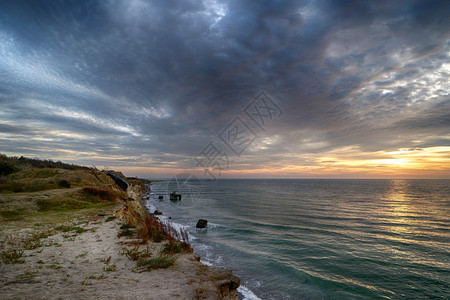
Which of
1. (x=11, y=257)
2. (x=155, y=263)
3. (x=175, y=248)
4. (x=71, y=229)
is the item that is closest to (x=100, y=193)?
(x=71, y=229)

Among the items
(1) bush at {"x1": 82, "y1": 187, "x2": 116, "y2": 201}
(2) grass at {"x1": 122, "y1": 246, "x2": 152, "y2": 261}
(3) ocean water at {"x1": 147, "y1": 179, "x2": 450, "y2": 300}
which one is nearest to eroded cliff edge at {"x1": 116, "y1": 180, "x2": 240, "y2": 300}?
(2) grass at {"x1": 122, "y1": 246, "x2": 152, "y2": 261}

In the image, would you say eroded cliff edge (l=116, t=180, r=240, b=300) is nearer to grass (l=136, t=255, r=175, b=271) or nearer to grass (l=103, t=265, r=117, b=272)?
grass (l=136, t=255, r=175, b=271)

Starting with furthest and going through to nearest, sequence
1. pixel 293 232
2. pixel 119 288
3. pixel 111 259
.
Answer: pixel 293 232 < pixel 111 259 < pixel 119 288

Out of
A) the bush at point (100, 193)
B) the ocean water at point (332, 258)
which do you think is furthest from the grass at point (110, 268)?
the bush at point (100, 193)

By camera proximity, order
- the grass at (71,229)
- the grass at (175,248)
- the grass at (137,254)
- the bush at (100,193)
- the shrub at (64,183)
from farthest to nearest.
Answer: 1. the shrub at (64,183)
2. the bush at (100,193)
3. the grass at (71,229)
4. the grass at (175,248)
5. the grass at (137,254)

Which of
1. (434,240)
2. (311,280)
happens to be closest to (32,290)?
(311,280)

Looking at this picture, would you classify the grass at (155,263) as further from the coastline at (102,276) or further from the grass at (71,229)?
the grass at (71,229)

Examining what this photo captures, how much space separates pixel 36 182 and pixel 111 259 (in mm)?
24175

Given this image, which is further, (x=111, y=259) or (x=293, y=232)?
(x=293, y=232)

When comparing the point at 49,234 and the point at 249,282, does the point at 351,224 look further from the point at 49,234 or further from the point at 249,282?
the point at 49,234

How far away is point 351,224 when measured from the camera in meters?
29.7

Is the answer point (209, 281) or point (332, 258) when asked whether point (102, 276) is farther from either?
point (332, 258)

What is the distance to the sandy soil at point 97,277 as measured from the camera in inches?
214

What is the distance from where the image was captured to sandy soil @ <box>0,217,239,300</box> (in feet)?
17.8
